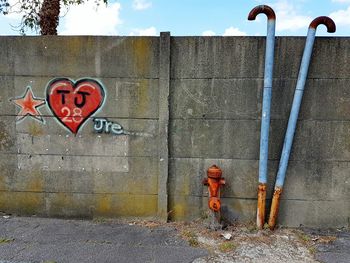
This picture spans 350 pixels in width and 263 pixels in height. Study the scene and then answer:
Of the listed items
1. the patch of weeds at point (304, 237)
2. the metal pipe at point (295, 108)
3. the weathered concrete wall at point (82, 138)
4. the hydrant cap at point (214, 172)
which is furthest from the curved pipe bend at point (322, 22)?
the patch of weeds at point (304, 237)

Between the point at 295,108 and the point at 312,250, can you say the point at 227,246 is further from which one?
the point at 295,108

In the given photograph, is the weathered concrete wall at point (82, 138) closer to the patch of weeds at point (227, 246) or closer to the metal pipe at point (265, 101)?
the patch of weeds at point (227, 246)

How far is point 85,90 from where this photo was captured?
4059 millimetres

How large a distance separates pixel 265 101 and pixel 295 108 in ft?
1.16

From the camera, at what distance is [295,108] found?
3797 millimetres

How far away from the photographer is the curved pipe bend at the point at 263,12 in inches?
147

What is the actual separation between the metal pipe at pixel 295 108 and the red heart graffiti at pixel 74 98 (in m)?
2.26

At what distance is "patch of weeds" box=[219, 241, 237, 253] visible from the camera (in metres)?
3.54

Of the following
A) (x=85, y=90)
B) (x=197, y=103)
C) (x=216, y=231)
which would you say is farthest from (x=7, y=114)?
(x=216, y=231)

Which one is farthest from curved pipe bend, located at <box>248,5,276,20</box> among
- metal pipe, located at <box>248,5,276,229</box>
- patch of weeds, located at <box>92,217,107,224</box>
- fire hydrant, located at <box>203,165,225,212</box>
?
patch of weeds, located at <box>92,217,107,224</box>

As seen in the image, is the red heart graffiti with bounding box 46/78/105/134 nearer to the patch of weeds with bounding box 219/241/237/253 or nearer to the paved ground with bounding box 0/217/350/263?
the paved ground with bounding box 0/217/350/263

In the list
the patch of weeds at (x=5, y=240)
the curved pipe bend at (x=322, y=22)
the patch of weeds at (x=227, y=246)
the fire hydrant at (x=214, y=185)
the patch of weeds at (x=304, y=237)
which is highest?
the curved pipe bend at (x=322, y=22)

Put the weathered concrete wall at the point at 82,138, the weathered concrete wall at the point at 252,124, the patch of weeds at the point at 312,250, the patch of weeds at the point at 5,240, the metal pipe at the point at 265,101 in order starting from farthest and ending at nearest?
the weathered concrete wall at the point at 82,138
the weathered concrete wall at the point at 252,124
the metal pipe at the point at 265,101
the patch of weeds at the point at 5,240
the patch of weeds at the point at 312,250

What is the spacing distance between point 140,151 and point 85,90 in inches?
39.6
